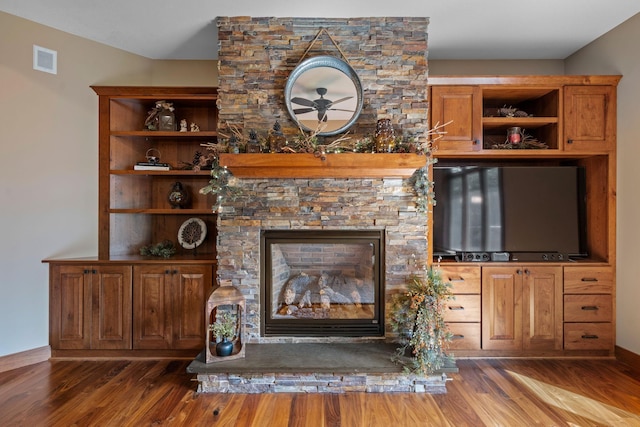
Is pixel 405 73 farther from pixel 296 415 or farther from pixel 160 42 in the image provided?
pixel 296 415

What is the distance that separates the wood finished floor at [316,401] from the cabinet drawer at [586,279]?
0.62 meters

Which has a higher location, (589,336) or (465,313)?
(465,313)

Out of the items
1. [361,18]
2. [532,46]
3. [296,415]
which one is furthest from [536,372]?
[361,18]

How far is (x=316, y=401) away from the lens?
7.18 ft

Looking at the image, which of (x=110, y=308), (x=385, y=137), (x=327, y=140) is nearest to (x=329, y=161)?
(x=327, y=140)

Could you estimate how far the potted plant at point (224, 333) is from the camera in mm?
2357

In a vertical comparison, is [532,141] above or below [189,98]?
below

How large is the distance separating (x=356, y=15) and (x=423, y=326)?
7.90ft

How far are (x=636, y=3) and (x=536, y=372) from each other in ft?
9.52

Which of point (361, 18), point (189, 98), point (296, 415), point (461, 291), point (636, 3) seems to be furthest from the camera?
point (189, 98)

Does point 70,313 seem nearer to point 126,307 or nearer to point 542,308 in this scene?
point 126,307

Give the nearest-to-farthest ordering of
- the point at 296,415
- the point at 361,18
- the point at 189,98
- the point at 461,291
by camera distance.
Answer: the point at 296,415, the point at 361,18, the point at 461,291, the point at 189,98

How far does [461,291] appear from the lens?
9.26 feet

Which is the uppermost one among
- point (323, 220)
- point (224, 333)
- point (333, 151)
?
point (333, 151)
